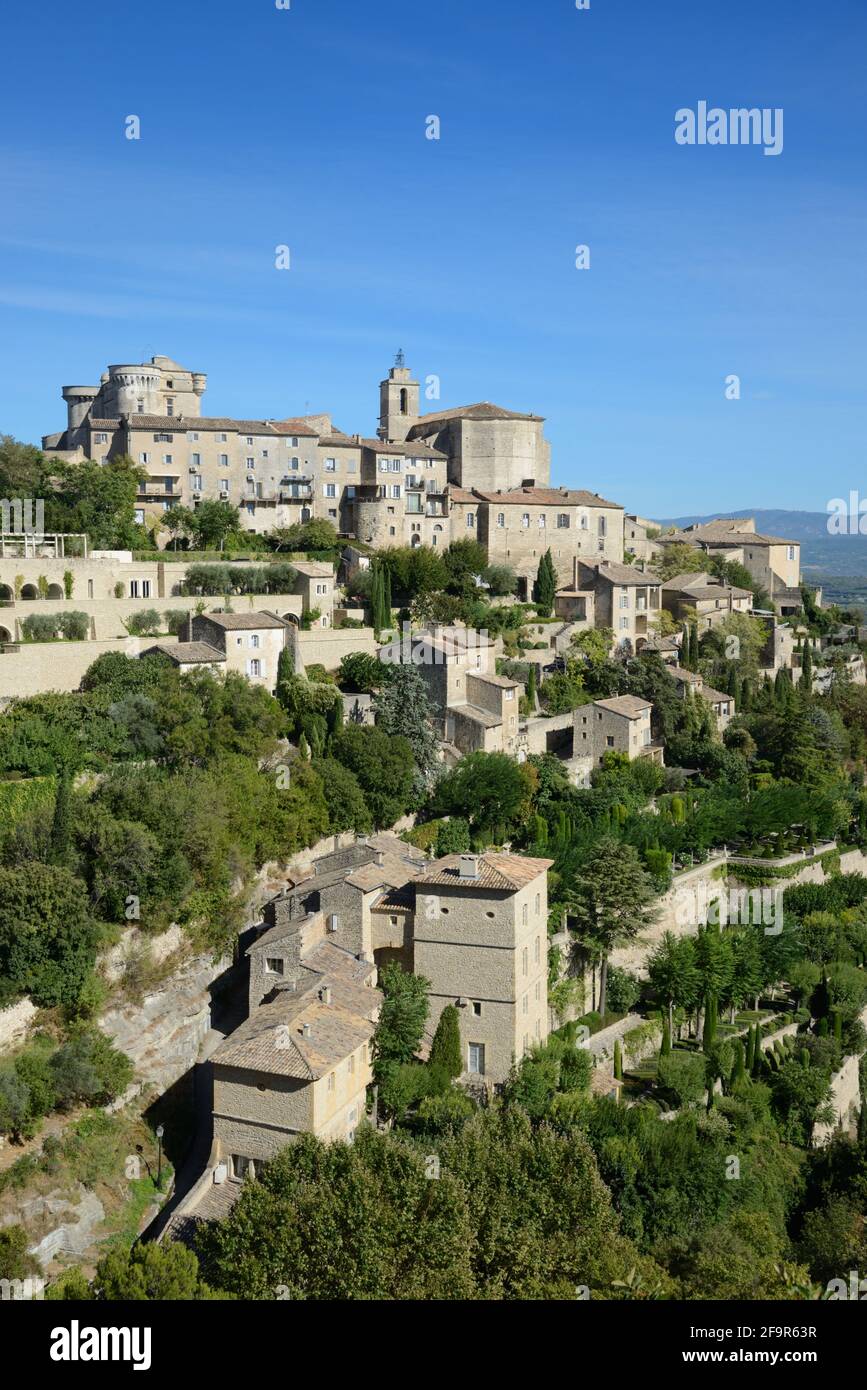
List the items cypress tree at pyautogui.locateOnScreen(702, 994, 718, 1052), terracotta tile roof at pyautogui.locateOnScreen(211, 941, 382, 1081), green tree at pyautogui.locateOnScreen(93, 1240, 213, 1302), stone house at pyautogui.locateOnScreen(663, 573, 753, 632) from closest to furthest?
1. green tree at pyautogui.locateOnScreen(93, 1240, 213, 1302)
2. terracotta tile roof at pyautogui.locateOnScreen(211, 941, 382, 1081)
3. cypress tree at pyautogui.locateOnScreen(702, 994, 718, 1052)
4. stone house at pyautogui.locateOnScreen(663, 573, 753, 632)

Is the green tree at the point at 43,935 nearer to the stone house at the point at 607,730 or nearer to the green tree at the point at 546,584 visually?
the stone house at the point at 607,730

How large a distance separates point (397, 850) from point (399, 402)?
1689 inches

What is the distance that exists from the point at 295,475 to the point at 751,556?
30277 mm

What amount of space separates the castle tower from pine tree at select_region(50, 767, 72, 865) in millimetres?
44965

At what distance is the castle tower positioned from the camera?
229 feet

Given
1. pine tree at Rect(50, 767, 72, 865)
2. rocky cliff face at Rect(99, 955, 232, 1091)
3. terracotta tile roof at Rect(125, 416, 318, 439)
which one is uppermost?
terracotta tile roof at Rect(125, 416, 318, 439)

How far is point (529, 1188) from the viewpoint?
21156 mm

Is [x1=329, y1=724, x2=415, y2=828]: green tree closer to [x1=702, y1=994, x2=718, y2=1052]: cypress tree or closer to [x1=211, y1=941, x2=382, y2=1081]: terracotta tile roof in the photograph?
[x1=211, y1=941, x2=382, y2=1081]: terracotta tile roof

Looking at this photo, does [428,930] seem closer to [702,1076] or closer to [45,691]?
[702,1076]

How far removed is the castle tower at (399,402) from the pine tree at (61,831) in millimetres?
44965

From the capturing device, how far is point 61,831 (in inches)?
1124

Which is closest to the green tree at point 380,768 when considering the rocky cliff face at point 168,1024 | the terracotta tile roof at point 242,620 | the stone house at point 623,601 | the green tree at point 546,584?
the terracotta tile roof at point 242,620

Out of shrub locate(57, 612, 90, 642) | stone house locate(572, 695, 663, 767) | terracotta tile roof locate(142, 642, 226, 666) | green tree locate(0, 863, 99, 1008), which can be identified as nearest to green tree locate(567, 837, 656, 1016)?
stone house locate(572, 695, 663, 767)

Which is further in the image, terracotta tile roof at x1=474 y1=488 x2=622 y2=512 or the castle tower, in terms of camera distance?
the castle tower
